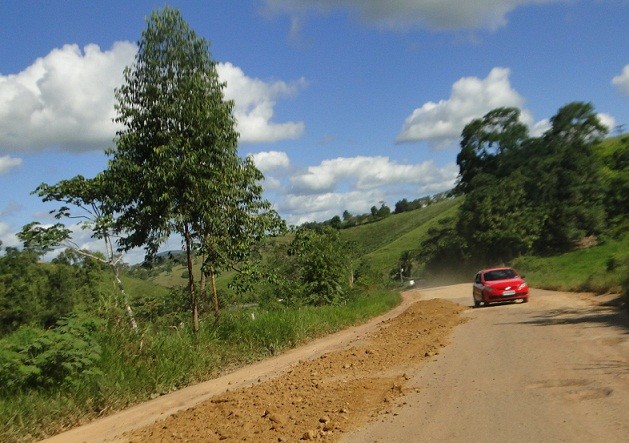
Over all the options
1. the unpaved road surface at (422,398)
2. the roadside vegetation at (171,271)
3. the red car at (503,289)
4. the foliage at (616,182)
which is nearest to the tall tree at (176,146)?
the roadside vegetation at (171,271)

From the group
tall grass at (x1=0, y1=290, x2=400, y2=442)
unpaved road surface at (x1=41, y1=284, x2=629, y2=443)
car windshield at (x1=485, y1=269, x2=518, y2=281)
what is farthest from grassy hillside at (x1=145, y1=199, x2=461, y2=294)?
unpaved road surface at (x1=41, y1=284, x2=629, y2=443)

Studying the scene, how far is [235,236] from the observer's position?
16.0 m

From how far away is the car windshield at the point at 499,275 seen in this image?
85.3ft

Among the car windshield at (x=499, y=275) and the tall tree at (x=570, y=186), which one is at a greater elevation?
the tall tree at (x=570, y=186)

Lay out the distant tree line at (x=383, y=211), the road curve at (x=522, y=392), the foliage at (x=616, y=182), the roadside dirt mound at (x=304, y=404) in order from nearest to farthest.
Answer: the road curve at (x=522, y=392) → the roadside dirt mound at (x=304, y=404) → the foliage at (x=616, y=182) → the distant tree line at (x=383, y=211)

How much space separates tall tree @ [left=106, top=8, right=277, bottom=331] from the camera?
1413 cm

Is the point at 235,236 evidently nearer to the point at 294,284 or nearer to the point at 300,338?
the point at 300,338

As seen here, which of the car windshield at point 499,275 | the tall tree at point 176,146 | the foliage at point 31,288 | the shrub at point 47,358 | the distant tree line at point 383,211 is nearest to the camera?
the shrub at point 47,358

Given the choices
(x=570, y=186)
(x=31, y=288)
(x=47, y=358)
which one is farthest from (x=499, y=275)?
(x=570, y=186)

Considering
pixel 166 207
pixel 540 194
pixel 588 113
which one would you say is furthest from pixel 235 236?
pixel 588 113

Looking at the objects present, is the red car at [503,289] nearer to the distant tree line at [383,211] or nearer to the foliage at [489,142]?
the foliage at [489,142]

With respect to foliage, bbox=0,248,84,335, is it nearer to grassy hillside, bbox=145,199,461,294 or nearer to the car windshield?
the car windshield

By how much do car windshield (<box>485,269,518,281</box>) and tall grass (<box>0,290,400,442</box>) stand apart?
10116 mm

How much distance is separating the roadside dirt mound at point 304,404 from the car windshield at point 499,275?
13859mm
